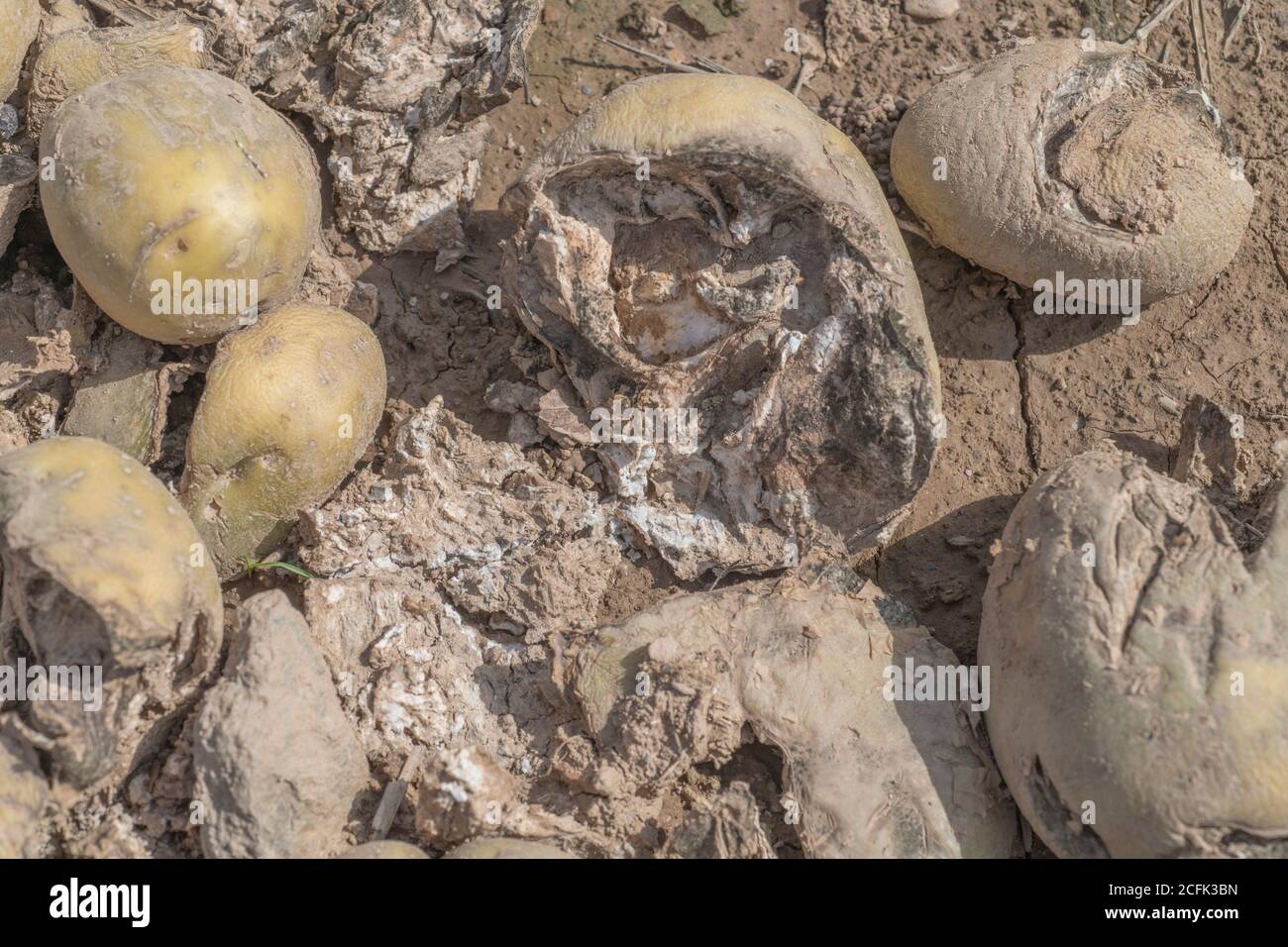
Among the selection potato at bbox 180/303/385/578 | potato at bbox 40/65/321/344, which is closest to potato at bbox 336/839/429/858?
potato at bbox 180/303/385/578

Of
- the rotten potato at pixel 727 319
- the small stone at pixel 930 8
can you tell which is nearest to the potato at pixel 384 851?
the rotten potato at pixel 727 319

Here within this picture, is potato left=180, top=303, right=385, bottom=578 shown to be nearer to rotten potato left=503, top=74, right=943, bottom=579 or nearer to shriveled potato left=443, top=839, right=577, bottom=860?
rotten potato left=503, top=74, right=943, bottom=579

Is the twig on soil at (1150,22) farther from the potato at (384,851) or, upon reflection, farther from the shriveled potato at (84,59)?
the potato at (384,851)

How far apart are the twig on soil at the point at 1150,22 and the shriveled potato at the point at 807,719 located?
2.23 m

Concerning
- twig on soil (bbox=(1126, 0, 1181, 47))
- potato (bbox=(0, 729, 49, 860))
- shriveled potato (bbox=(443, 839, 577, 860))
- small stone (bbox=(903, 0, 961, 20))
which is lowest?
potato (bbox=(0, 729, 49, 860))

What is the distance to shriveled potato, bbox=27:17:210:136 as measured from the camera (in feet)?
10.7

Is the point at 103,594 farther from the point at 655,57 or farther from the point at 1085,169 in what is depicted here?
the point at 1085,169

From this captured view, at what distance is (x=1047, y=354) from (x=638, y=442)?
1.42 meters

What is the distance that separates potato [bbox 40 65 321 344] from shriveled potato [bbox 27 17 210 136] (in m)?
0.28

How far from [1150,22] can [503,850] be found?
340 cm

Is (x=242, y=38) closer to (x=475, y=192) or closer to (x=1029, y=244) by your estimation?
(x=475, y=192)

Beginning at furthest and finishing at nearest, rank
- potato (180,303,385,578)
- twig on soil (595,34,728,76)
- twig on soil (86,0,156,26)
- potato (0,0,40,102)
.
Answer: twig on soil (595,34,728,76) < twig on soil (86,0,156,26) < potato (0,0,40,102) < potato (180,303,385,578)

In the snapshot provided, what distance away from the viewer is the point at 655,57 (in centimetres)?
367

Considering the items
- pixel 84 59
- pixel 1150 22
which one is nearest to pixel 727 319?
pixel 1150 22
